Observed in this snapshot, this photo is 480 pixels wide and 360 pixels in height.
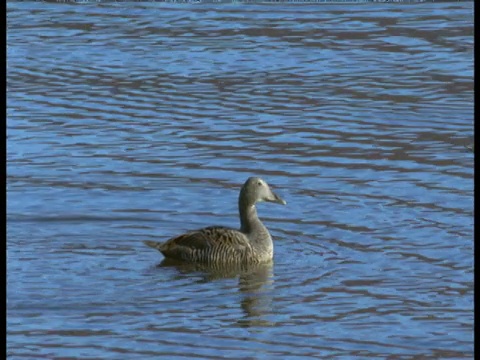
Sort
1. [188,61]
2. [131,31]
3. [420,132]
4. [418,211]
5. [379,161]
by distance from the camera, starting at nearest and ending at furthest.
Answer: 1. [418,211]
2. [379,161]
3. [420,132]
4. [188,61]
5. [131,31]

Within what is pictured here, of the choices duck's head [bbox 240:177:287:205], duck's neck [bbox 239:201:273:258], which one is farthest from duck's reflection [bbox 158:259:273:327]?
duck's head [bbox 240:177:287:205]

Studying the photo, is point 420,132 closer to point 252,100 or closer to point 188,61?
point 252,100

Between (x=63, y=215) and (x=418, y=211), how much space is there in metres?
3.21

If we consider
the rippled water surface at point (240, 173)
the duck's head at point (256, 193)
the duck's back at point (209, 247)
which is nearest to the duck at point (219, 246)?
the duck's back at point (209, 247)

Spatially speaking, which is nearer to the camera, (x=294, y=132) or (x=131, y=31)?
(x=294, y=132)

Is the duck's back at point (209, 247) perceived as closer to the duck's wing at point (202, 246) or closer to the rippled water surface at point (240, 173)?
the duck's wing at point (202, 246)

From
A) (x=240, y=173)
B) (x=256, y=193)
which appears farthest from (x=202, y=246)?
(x=240, y=173)

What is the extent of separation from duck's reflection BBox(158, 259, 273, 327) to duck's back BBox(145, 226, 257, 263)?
0.24ft

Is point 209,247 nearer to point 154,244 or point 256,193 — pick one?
point 154,244

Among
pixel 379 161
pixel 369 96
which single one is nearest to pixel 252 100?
pixel 369 96

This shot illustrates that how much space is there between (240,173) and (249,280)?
2.94 m

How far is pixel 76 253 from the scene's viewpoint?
14.6 m

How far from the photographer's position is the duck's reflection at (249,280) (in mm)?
12773

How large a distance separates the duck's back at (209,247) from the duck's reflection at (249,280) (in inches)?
2.9
